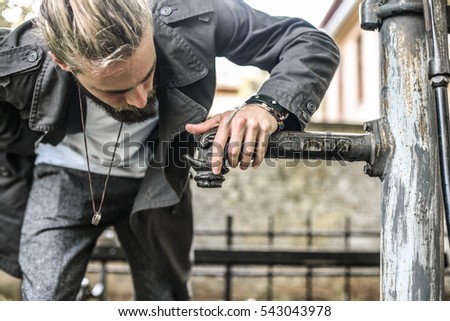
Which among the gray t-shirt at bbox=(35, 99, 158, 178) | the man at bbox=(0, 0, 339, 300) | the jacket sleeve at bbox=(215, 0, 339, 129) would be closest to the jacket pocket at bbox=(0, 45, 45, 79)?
the man at bbox=(0, 0, 339, 300)

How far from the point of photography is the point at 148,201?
1.92 meters

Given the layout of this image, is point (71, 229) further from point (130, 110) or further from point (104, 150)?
point (130, 110)

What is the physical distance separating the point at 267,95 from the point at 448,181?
20.0 inches

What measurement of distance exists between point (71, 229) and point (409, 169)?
1.43m

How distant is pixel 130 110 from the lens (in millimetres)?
1666

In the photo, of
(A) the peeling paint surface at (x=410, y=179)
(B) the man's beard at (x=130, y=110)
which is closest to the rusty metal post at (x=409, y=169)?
(A) the peeling paint surface at (x=410, y=179)

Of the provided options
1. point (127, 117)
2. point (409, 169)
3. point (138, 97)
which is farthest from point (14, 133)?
point (409, 169)

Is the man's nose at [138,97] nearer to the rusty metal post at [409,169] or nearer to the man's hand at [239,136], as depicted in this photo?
the man's hand at [239,136]

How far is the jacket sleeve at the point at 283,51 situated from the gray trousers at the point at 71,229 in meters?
0.68

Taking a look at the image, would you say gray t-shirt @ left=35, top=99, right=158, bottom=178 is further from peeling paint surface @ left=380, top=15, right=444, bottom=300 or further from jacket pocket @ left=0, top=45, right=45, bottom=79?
peeling paint surface @ left=380, top=15, right=444, bottom=300

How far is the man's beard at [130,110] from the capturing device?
1648 mm

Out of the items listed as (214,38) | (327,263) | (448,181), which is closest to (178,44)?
(214,38)

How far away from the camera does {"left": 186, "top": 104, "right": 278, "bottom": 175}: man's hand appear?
1102mm
